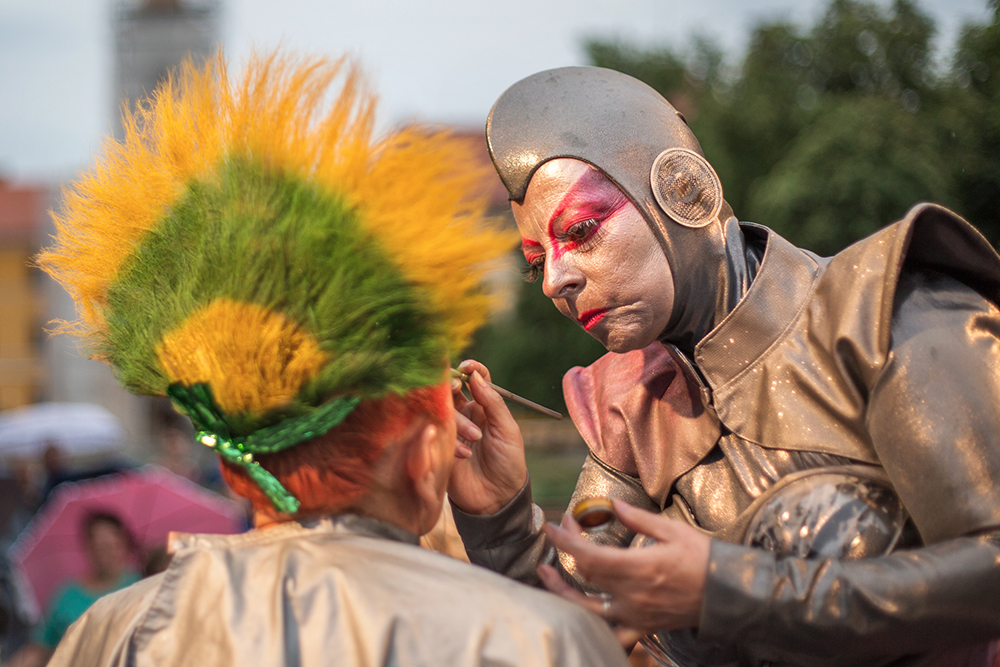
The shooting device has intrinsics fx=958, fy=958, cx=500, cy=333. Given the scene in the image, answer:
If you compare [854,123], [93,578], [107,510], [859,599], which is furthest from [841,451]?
Result: [107,510]

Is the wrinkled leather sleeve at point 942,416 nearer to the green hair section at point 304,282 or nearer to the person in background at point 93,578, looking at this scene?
the green hair section at point 304,282

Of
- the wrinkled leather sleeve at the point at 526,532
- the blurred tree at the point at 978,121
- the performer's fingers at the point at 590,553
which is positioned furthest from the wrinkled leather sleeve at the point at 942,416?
the blurred tree at the point at 978,121

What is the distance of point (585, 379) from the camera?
2377mm

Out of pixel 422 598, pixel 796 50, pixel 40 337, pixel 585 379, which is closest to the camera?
pixel 422 598

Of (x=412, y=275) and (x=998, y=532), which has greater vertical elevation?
(x=412, y=275)

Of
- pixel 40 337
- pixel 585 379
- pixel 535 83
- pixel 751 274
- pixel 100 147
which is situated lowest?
pixel 40 337

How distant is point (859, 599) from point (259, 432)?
1.02m

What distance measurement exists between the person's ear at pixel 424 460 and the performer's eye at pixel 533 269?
0.50 metres

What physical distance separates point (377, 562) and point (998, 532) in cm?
102

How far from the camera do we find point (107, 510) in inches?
223

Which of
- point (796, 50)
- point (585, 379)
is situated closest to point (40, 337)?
point (796, 50)

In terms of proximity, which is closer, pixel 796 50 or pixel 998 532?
pixel 998 532

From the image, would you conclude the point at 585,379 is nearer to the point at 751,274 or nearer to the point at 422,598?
the point at 751,274

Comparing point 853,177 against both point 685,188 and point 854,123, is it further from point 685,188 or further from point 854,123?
point 685,188
